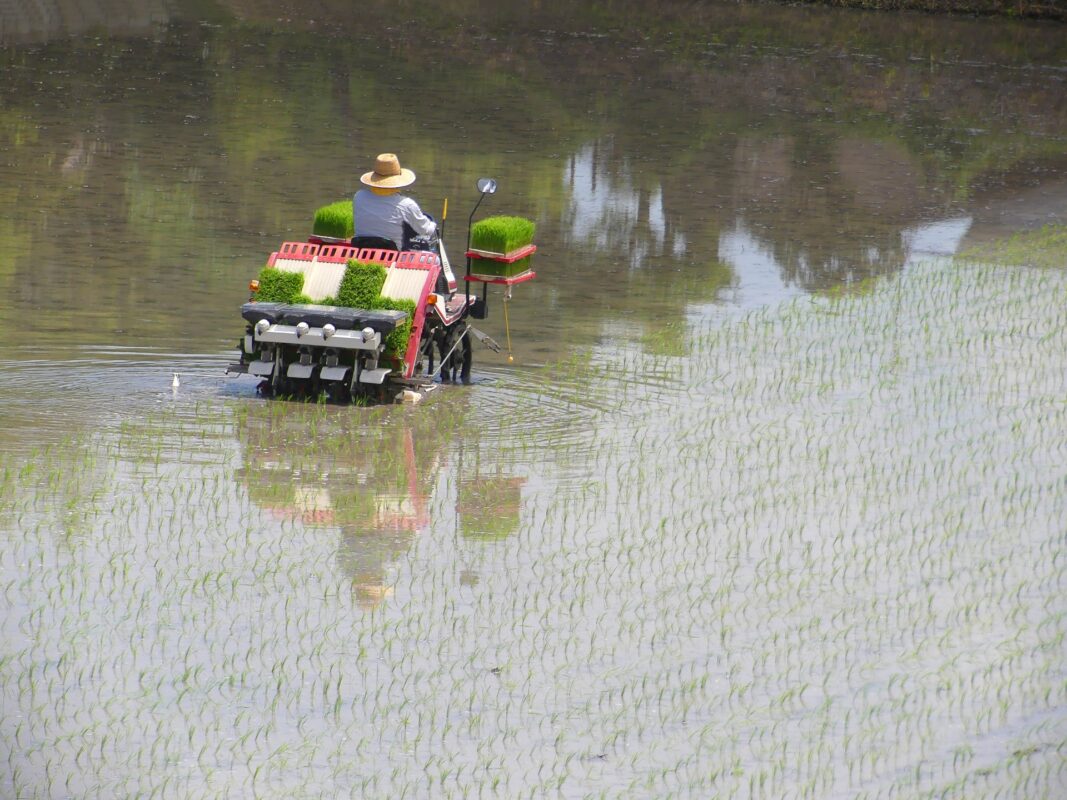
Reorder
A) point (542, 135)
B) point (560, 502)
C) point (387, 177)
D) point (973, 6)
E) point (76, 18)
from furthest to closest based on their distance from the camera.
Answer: point (973, 6) → point (76, 18) → point (542, 135) → point (387, 177) → point (560, 502)

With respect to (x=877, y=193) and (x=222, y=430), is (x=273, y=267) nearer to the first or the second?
(x=222, y=430)

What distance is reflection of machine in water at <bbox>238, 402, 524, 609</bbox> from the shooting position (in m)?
9.02

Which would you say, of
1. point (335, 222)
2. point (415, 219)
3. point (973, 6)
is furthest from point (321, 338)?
point (973, 6)

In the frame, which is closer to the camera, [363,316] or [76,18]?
[363,316]

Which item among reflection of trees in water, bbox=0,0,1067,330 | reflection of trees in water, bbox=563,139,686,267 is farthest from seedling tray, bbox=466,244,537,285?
reflection of trees in water, bbox=563,139,686,267

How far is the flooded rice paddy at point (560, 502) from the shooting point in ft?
22.3

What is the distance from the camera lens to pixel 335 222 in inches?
495

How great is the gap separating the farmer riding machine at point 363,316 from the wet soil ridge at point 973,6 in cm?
3088

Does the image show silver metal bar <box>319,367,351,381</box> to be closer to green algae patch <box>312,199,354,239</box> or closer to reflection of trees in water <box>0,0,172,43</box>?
green algae patch <box>312,199,354,239</box>

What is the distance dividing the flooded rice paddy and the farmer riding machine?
0.26 meters

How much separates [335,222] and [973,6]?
3138 centimetres

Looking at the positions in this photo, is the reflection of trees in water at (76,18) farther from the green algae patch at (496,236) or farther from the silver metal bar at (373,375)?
the silver metal bar at (373,375)

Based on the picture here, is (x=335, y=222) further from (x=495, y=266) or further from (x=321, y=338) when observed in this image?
(x=321, y=338)

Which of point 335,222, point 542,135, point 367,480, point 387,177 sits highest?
point 387,177
